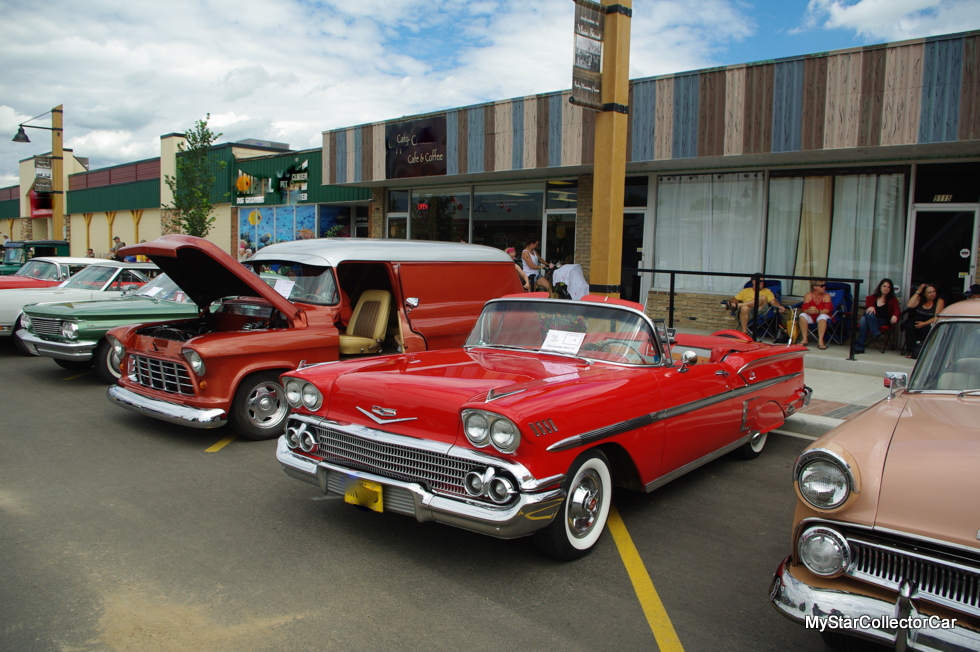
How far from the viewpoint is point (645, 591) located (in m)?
3.61

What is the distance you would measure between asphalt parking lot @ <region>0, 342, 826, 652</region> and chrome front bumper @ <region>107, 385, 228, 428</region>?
15.7 inches

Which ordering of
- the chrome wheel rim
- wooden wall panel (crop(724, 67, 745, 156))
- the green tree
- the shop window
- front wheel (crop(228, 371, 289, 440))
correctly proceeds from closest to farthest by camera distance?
1. front wheel (crop(228, 371, 289, 440))
2. the chrome wheel rim
3. wooden wall panel (crop(724, 67, 745, 156))
4. the shop window
5. the green tree

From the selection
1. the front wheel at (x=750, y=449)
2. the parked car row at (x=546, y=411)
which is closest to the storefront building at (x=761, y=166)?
the parked car row at (x=546, y=411)

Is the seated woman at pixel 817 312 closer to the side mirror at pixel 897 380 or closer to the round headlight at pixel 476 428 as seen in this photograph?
the side mirror at pixel 897 380

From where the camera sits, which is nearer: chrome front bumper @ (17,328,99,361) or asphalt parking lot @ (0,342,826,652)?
asphalt parking lot @ (0,342,826,652)

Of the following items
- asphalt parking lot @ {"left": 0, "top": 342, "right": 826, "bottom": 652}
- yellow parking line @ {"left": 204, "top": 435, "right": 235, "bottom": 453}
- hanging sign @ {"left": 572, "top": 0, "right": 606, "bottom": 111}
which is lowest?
yellow parking line @ {"left": 204, "top": 435, "right": 235, "bottom": 453}

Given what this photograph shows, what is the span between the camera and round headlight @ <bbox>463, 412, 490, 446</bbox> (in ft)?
11.6

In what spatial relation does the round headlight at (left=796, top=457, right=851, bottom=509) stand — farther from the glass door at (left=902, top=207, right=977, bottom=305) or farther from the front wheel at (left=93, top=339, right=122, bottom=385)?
the glass door at (left=902, top=207, right=977, bottom=305)

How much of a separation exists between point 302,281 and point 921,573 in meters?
6.24

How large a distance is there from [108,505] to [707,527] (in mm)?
4060

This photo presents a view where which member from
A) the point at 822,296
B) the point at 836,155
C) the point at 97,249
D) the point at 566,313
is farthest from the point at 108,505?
the point at 97,249

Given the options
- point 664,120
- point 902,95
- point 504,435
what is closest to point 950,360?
point 504,435

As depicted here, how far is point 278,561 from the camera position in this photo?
12.7ft

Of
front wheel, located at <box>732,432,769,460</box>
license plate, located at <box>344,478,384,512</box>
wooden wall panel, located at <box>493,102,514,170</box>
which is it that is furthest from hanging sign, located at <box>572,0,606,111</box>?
wooden wall panel, located at <box>493,102,514,170</box>
